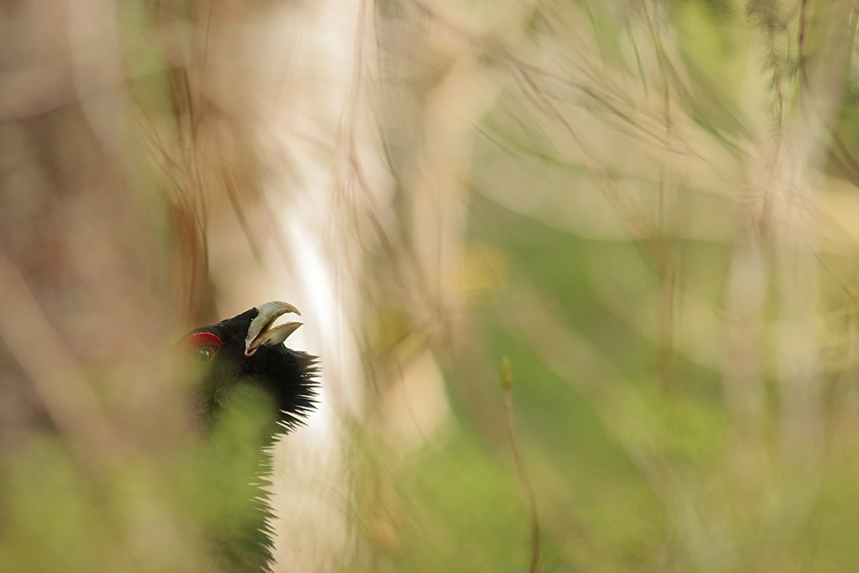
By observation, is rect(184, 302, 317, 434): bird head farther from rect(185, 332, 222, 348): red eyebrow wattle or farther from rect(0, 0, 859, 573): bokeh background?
rect(0, 0, 859, 573): bokeh background

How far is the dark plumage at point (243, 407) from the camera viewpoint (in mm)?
493

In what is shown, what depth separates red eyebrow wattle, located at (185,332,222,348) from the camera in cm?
130

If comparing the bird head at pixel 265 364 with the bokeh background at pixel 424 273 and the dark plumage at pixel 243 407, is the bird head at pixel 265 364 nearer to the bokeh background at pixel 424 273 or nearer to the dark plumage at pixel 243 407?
the dark plumage at pixel 243 407

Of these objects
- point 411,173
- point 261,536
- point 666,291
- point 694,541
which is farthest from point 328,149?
point 694,541

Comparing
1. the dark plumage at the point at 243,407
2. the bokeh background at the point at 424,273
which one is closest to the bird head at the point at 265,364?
the dark plumage at the point at 243,407

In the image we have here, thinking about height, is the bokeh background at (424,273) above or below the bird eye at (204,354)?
above

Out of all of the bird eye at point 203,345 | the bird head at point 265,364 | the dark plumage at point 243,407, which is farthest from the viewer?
the bird head at point 265,364

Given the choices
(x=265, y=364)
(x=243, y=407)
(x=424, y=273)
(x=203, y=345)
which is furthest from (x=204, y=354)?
(x=243, y=407)

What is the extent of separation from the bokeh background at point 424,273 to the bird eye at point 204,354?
0.06 meters

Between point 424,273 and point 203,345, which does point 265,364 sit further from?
point 424,273

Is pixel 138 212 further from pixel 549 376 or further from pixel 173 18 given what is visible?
pixel 549 376

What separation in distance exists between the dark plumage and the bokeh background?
0.11 feet

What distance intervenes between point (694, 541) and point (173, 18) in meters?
1.42

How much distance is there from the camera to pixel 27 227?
134cm
